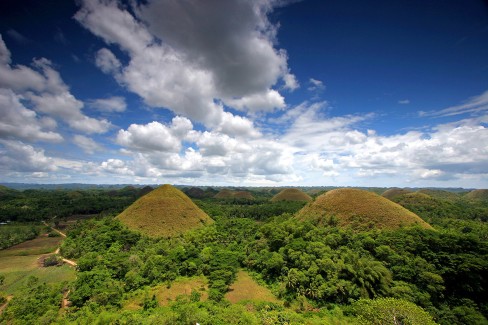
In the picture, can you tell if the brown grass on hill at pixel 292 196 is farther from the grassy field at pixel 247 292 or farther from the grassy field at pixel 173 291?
the grassy field at pixel 173 291

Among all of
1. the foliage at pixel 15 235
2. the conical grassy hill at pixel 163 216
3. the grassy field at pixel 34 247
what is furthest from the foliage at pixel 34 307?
the foliage at pixel 15 235

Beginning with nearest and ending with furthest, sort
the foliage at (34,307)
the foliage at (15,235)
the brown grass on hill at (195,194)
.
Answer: the foliage at (34,307) < the foliage at (15,235) < the brown grass on hill at (195,194)

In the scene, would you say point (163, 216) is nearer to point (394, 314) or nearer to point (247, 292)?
point (247, 292)

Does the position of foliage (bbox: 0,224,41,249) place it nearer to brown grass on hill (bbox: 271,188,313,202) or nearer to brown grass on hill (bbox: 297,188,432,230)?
brown grass on hill (bbox: 297,188,432,230)

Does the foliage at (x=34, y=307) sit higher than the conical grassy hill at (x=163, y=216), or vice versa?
the conical grassy hill at (x=163, y=216)

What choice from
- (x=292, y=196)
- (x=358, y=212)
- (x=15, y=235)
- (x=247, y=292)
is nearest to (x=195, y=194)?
(x=292, y=196)
